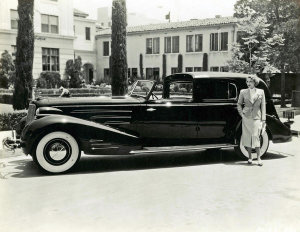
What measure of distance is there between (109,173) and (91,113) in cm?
104

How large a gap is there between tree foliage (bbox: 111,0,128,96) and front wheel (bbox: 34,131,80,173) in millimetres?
7884

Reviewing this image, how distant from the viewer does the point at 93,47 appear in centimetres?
4225

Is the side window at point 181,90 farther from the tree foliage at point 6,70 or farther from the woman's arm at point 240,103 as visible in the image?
the tree foliage at point 6,70

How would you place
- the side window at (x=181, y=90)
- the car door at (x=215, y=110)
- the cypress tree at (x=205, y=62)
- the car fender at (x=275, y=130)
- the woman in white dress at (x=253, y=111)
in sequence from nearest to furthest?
the woman in white dress at (x=253, y=111), the car door at (x=215, y=110), the side window at (x=181, y=90), the car fender at (x=275, y=130), the cypress tree at (x=205, y=62)

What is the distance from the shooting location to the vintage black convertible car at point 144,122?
20.4 feet

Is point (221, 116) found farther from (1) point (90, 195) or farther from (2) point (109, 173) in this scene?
(1) point (90, 195)

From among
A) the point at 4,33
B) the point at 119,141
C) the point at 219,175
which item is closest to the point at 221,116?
the point at 219,175

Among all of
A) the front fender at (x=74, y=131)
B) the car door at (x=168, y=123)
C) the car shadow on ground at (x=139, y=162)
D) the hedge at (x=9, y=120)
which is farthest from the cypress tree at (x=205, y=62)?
the front fender at (x=74, y=131)

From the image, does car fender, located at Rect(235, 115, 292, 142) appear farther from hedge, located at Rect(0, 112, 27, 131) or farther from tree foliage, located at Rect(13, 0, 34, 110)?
tree foliage, located at Rect(13, 0, 34, 110)

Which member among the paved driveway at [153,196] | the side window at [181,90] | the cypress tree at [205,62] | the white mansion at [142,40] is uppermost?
the white mansion at [142,40]

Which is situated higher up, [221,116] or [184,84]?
[184,84]

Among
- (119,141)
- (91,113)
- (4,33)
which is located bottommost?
(119,141)

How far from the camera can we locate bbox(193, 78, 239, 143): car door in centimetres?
706

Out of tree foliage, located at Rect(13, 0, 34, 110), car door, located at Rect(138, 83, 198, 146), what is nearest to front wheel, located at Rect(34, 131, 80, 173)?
car door, located at Rect(138, 83, 198, 146)
